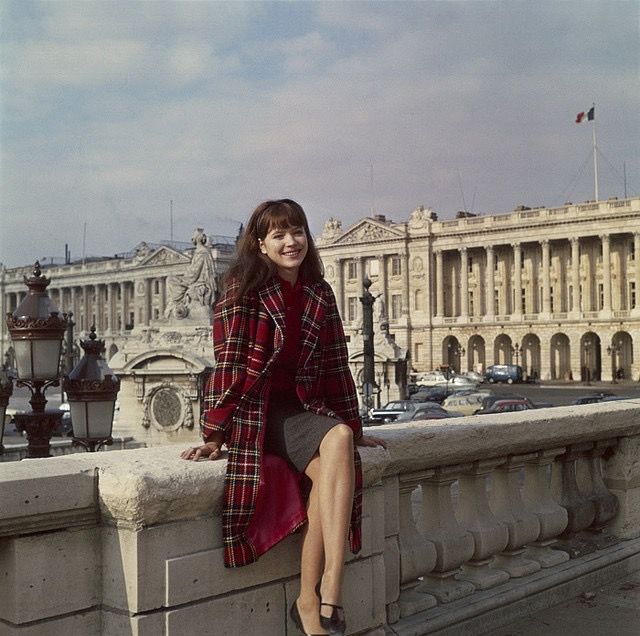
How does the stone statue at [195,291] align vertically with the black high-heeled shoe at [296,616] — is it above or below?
above

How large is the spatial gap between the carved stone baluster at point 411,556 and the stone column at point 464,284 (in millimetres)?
90328

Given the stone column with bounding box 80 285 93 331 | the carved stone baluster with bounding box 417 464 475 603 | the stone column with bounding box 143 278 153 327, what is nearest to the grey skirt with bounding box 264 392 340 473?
the carved stone baluster with bounding box 417 464 475 603

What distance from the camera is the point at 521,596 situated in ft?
15.8

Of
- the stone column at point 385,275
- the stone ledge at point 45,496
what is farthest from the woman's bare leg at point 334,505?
the stone column at point 385,275

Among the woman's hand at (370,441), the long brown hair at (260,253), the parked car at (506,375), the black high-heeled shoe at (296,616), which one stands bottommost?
the parked car at (506,375)

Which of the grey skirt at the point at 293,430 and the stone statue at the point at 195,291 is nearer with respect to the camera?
the grey skirt at the point at 293,430

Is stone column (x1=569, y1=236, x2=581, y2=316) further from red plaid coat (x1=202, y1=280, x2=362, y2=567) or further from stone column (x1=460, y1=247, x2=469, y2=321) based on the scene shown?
red plaid coat (x1=202, y1=280, x2=362, y2=567)

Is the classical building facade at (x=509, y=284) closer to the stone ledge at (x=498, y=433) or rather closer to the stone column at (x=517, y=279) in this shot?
the stone column at (x=517, y=279)

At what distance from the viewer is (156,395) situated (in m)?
30.3

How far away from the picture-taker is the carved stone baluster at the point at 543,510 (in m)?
5.28

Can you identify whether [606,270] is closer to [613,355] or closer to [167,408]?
[613,355]

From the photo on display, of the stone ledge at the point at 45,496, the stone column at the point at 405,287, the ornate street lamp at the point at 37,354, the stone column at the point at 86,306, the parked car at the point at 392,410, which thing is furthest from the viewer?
the stone column at the point at 86,306

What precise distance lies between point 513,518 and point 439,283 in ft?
303

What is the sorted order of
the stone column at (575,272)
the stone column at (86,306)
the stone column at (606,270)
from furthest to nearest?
the stone column at (86,306) < the stone column at (575,272) < the stone column at (606,270)
